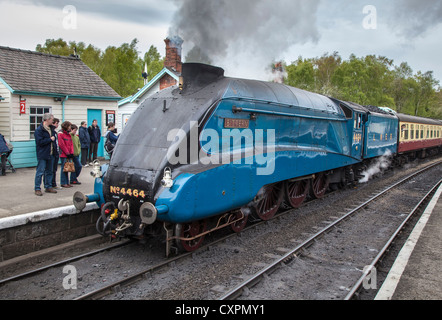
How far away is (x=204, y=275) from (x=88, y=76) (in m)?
11.6

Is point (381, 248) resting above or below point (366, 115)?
below

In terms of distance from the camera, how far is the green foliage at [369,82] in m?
30.2

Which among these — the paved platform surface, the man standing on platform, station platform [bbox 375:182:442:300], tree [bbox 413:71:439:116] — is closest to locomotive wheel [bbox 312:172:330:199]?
station platform [bbox 375:182:442:300]

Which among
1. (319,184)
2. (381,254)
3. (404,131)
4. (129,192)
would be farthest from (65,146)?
(404,131)

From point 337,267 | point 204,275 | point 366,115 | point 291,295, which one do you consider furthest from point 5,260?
point 366,115

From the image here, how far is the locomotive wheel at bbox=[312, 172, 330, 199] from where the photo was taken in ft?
33.1

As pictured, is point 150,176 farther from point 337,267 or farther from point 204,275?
point 337,267

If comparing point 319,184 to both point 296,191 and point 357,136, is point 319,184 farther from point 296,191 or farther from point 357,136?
point 357,136

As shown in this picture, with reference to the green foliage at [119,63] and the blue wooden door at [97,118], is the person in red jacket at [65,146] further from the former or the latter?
the green foliage at [119,63]

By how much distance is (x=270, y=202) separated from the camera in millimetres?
8109

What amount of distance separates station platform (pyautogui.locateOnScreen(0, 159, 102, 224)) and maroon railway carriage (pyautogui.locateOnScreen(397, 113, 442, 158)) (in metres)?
15.0

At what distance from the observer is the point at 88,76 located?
14367mm

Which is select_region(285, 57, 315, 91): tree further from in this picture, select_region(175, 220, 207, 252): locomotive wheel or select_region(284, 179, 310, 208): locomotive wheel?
select_region(175, 220, 207, 252): locomotive wheel
